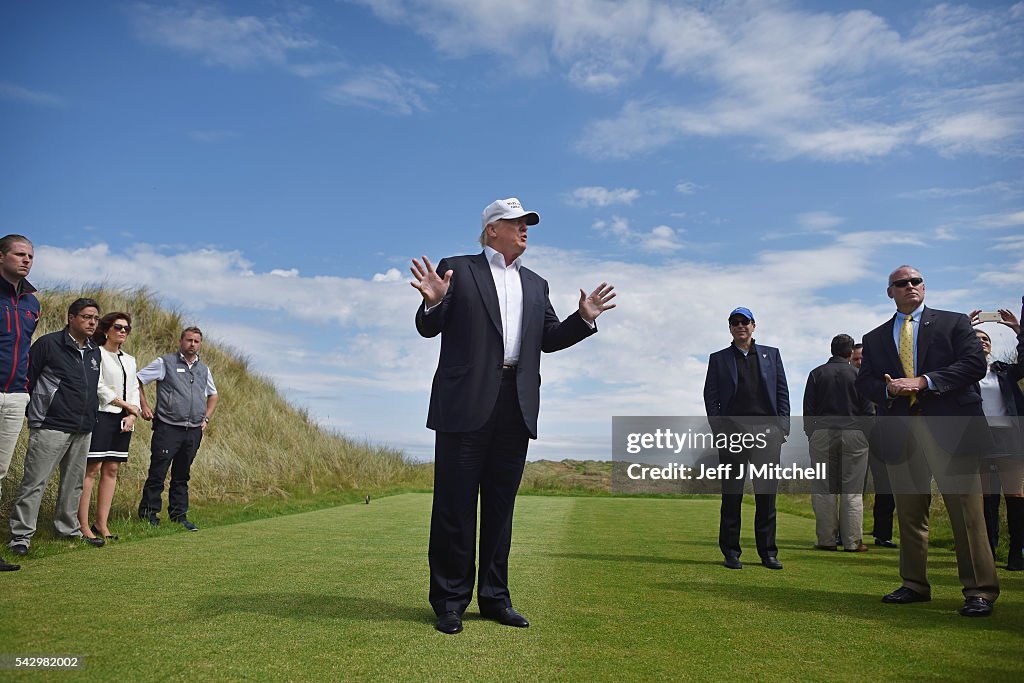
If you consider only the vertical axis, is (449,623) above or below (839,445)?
below

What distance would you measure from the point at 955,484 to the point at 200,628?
4.06m

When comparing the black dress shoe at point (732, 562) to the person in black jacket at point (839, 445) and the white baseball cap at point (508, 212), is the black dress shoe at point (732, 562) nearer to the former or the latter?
the person in black jacket at point (839, 445)

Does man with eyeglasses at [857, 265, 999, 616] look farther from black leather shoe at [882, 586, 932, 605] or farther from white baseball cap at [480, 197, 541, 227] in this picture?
white baseball cap at [480, 197, 541, 227]

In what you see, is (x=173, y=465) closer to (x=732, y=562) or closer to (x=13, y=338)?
(x=13, y=338)

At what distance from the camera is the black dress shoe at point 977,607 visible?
441cm

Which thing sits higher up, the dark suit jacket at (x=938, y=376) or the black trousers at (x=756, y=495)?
the dark suit jacket at (x=938, y=376)

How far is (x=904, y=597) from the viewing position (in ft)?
16.0

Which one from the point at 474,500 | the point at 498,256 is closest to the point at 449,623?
the point at 474,500

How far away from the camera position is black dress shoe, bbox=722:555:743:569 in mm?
6426

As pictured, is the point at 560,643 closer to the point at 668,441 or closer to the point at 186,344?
the point at 186,344

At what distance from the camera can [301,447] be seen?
677 inches

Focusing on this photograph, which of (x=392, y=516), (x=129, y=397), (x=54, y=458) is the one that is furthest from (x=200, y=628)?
(x=392, y=516)

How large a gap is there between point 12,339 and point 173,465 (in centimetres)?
336

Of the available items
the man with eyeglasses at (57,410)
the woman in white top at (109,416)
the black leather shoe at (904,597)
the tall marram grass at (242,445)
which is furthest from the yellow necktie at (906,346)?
the tall marram grass at (242,445)
